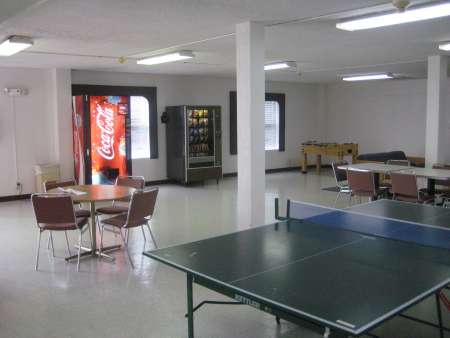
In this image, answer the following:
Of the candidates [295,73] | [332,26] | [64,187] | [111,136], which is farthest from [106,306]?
[295,73]

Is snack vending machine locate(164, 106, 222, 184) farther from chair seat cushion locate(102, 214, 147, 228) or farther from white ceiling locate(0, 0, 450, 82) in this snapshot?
chair seat cushion locate(102, 214, 147, 228)

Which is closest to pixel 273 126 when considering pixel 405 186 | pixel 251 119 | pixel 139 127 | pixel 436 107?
pixel 139 127

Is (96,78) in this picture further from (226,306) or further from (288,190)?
(226,306)

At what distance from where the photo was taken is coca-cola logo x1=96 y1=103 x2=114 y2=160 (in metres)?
9.98

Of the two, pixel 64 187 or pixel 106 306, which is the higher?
pixel 64 187

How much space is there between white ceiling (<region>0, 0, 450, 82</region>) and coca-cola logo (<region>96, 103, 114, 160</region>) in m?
1.16

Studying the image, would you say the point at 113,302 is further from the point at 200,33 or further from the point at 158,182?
the point at 158,182

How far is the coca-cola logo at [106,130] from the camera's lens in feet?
32.8

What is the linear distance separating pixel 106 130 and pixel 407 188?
246 inches

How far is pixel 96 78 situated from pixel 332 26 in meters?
6.03

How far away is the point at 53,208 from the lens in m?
4.78

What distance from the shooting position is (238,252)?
286 cm

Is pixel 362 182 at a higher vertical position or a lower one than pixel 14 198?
higher

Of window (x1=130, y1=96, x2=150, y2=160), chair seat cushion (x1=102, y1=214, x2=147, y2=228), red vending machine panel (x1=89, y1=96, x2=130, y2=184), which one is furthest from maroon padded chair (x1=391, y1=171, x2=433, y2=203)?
window (x1=130, y1=96, x2=150, y2=160)
